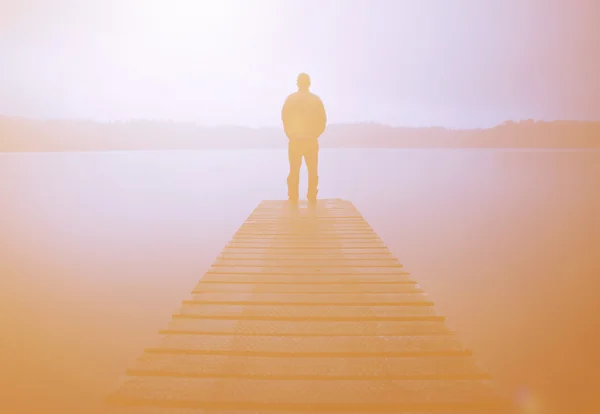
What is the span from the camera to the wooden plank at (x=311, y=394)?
1975 mm

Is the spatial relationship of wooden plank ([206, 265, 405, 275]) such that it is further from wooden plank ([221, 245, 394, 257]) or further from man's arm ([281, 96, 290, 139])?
man's arm ([281, 96, 290, 139])

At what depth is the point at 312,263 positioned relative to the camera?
167 inches

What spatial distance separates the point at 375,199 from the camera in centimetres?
1636

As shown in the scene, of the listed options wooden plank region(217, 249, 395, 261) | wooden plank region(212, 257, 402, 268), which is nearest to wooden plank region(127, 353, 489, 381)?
wooden plank region(212, 257, 402, 268)

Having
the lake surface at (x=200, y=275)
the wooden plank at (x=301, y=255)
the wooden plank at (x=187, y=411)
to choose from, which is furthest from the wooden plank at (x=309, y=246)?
the wooden plank at (x=187, y=411)

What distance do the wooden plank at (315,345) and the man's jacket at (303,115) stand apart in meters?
5.08

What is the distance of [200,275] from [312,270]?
348 cm

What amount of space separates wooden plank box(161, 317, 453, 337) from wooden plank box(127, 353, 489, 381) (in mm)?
295

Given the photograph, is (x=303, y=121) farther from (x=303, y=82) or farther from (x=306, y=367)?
(x=306, y=367)

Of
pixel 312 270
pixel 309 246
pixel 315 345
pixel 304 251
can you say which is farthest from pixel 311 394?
pixel 309 246

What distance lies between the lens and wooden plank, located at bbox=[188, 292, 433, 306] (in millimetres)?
3180

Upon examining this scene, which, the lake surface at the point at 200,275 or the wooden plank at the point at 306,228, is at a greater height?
the wooden plank at the point at 306,228

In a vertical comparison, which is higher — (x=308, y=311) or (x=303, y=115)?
(x=303, y=115)

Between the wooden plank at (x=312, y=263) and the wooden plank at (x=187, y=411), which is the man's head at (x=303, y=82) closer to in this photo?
the wooden plank at (x=312, y=263)
